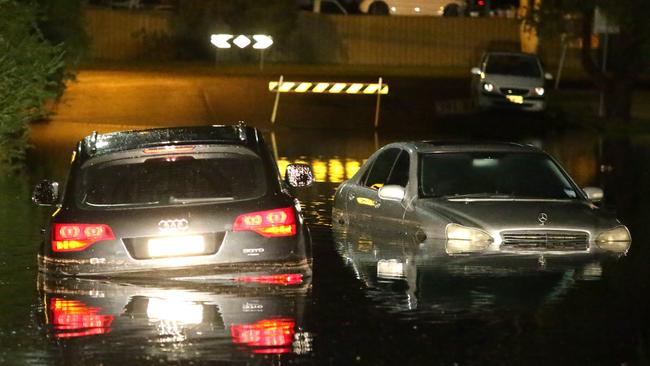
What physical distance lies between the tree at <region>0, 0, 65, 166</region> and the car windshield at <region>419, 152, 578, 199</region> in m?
10.1

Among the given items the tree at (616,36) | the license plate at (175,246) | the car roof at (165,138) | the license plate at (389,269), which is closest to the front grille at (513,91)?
the tree at (616,36)

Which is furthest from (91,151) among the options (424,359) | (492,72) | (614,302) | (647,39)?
A: (492,72)

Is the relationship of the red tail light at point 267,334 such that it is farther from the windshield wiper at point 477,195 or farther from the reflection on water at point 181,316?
the windshield wiper at point 477,195

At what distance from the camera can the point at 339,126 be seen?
3850 centimetres

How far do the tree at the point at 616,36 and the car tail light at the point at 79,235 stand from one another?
1055 inches

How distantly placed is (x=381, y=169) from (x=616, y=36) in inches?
990

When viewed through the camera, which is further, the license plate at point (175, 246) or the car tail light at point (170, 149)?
the car tail light at point (170, 149)

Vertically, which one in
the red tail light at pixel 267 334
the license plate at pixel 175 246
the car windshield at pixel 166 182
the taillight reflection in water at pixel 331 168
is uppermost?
the car windshield at pixel 166 182

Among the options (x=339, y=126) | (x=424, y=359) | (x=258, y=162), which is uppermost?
(x=258, y=162)

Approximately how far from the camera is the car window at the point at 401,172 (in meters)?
15.9

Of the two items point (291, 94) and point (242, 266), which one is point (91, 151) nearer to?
point (242, 266)

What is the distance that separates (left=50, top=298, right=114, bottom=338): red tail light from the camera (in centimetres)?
1110

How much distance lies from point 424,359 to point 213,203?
2196 millimetres

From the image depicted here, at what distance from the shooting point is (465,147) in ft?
52.3
